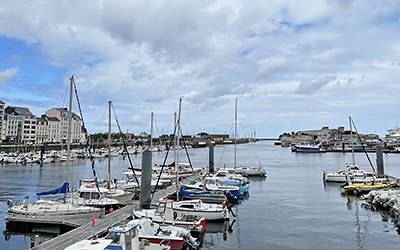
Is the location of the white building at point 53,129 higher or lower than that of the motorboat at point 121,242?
higher

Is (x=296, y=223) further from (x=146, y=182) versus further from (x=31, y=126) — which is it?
(x=31, y=126)

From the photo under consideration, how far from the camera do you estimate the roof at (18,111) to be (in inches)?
5983

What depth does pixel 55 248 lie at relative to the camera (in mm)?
18562

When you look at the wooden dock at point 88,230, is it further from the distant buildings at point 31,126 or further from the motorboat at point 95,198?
the distant buildings at point 31,126

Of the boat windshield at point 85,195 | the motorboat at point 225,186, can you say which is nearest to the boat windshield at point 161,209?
the boat windshield at point 85,195

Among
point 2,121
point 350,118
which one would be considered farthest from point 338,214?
point 2,121

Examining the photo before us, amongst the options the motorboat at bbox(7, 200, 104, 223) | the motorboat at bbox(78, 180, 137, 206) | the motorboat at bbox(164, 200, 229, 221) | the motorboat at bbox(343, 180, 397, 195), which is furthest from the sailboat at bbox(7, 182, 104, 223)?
the motorboat at bbox(343, 180, 397, 195)

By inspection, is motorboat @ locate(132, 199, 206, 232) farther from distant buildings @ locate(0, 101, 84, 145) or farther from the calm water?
distant buildings @ locate(0, 101, 84, 145)

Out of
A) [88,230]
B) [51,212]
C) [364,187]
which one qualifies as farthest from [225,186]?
[88,230]

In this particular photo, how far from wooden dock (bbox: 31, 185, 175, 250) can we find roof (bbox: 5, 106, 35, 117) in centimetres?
13985

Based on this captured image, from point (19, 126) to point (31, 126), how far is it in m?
5.89

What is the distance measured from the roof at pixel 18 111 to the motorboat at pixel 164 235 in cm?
14985

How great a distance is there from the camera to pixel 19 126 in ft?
496

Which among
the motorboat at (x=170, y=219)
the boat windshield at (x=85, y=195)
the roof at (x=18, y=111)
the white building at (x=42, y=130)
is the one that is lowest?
the motorboat at (x=170, y=219)
